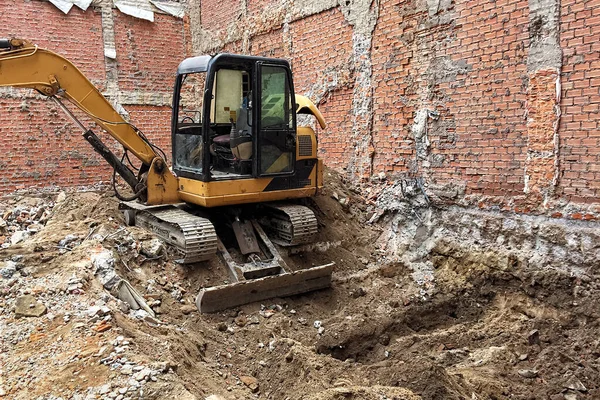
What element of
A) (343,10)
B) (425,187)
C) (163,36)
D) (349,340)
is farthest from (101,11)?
(349,340)

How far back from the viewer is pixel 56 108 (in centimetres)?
980

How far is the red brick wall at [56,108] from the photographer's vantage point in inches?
370

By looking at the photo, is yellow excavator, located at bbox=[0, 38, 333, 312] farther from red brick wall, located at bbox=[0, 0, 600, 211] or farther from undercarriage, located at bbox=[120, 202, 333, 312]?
red brick wall, located at bbox=[0, 0, 600, 211]

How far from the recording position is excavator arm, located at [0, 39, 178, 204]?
5359mm

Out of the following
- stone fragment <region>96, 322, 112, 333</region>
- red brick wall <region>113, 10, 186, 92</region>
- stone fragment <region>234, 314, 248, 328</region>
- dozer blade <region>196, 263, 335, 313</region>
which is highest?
red brick wall <region>113, 10, 186, 92</region>

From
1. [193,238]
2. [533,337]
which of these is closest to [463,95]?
[533,337]

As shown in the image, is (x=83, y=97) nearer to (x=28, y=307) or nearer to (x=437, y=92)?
(x=28, y=307)

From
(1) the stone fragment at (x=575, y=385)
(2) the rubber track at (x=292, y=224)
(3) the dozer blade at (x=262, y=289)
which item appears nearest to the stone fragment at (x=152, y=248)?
(3) the dozer blade at (x=262, y=289)

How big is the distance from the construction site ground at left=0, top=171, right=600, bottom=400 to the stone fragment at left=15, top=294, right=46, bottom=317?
0.02 meters

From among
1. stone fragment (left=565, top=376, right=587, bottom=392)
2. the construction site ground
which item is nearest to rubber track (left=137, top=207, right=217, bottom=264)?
the construction site ground

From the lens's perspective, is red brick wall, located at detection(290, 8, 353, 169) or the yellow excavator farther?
red brick wall, located at detection(290, 8, 353, 169)

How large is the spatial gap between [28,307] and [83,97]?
9.27ft

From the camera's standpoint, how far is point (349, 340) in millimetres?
4652

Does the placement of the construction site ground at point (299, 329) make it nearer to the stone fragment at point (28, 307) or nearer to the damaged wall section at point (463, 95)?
the stone fragment at point (28, 307)
